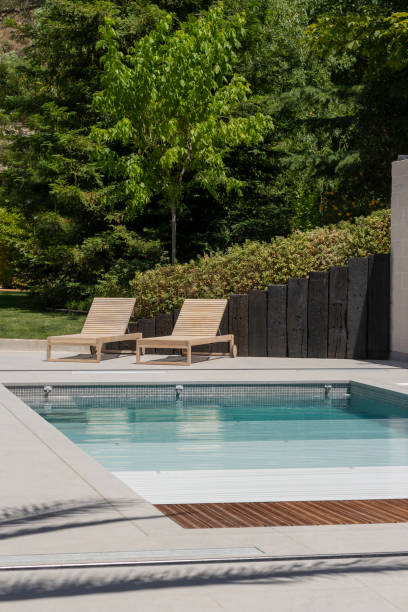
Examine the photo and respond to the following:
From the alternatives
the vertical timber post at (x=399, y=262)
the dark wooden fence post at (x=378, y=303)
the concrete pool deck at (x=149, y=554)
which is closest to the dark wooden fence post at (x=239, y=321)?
the dark wooden fence post at (x=378, y=303)

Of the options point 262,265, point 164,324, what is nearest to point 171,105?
point 262,265

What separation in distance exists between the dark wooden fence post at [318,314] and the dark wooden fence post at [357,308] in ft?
1.22

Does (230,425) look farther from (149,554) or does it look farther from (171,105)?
(171,105)

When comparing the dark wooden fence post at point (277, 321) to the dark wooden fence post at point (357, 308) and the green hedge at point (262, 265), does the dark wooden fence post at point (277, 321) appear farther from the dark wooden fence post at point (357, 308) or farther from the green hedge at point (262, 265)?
the dark wooden fence post at point (357, 308)

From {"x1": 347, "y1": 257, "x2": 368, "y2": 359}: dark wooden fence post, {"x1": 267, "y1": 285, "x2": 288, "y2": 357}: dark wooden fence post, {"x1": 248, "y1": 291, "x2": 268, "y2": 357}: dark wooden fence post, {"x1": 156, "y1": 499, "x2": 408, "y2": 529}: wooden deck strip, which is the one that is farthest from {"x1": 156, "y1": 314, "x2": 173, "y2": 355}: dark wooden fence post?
{"x1": 156, "y1": 499, "x2": 408, "y2": 529}: wooden deck strip

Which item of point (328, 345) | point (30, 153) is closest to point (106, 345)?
point (328, 345)

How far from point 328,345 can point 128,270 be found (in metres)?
7.44

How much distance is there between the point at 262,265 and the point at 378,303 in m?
2.09

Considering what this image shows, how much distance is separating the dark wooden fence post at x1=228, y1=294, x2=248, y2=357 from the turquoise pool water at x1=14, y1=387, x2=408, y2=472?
12.6 feet

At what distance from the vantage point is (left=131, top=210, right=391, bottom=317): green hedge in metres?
14.3

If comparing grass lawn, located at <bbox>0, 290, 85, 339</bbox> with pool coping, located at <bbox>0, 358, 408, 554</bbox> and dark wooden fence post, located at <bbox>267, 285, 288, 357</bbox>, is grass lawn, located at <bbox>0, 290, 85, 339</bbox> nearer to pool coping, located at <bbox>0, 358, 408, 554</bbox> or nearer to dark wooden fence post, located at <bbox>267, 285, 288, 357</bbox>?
dark wooden fence post, located at <bbox>267, 285, 288, 357</bbox>

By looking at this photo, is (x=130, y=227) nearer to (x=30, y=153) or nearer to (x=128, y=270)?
(x=128, y=270)

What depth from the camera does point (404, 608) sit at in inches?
116

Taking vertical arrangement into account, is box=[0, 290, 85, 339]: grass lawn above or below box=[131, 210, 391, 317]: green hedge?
below
